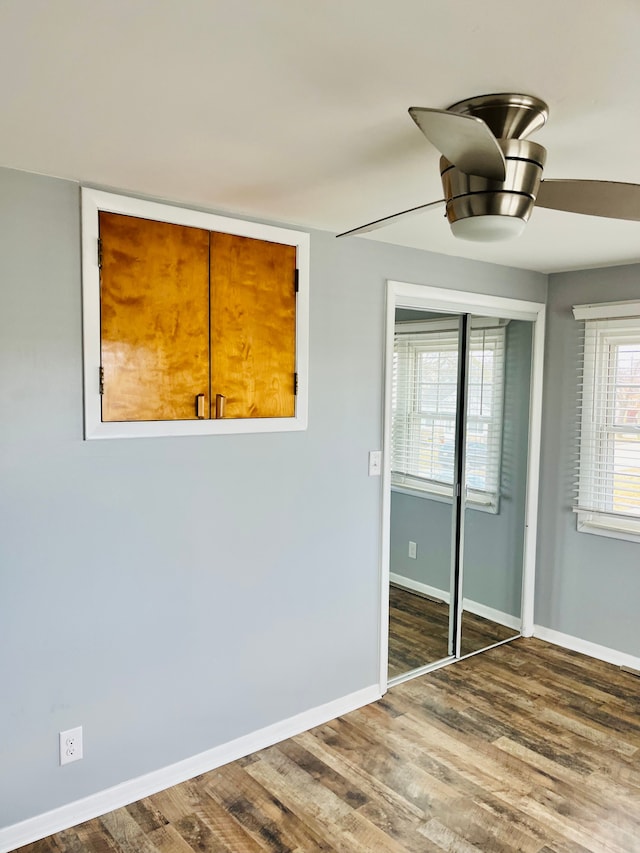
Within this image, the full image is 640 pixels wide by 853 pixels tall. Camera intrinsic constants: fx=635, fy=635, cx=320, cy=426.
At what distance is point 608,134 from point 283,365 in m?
1.46

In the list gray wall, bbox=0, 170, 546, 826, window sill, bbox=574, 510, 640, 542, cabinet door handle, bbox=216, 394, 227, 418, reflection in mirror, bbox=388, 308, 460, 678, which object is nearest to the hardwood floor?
reflection in mirror, bbox=388, 308, 460, 678

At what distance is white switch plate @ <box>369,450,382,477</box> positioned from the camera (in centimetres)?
303

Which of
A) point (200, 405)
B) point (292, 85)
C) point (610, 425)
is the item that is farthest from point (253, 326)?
point (610, 425)

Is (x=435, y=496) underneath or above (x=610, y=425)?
underneath

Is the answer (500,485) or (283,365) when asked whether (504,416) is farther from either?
(283,365)

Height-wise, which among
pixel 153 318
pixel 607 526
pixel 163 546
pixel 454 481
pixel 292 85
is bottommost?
pixel 607 526

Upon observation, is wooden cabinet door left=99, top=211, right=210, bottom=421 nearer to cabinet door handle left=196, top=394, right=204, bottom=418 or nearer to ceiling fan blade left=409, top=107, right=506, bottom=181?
cabinet door handle left=196, top=394, right=204, bottom=418

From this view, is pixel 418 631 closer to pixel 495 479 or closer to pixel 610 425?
pixel 495 479

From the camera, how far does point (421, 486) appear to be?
341cm

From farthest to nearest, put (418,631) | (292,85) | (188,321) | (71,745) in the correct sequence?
(418,631), (188,321), (71,745), (292,85)

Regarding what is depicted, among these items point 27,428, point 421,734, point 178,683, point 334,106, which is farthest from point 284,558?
point 334,106

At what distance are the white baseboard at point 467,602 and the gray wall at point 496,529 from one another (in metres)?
0.02

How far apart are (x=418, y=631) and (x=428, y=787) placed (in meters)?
1.07

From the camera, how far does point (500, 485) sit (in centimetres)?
376
